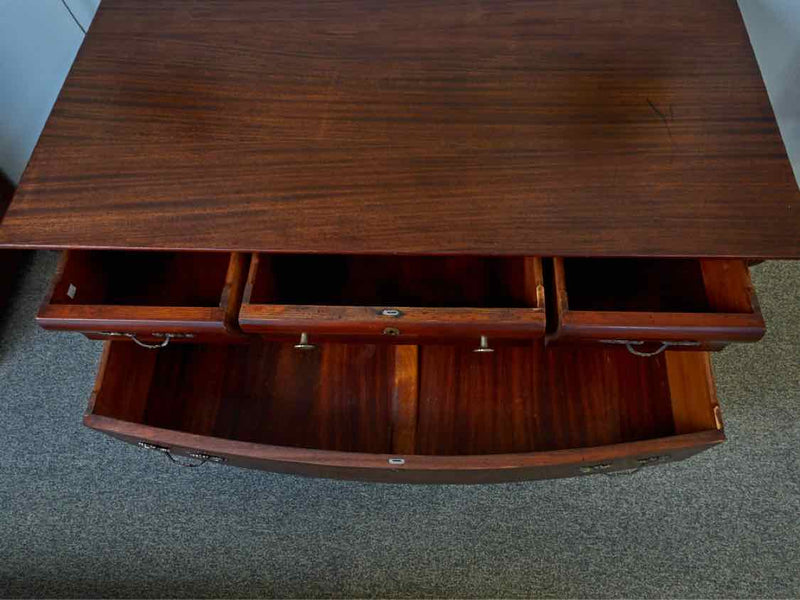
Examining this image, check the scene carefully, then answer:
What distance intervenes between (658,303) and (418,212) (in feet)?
1.19

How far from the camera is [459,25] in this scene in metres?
0.79

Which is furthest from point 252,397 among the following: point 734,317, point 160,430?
point 734,317

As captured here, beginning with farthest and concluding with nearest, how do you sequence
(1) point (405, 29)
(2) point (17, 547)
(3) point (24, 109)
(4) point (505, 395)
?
(3) point (24, 109)
(2) point (17, 547)
(4) point (505, 395)
(1) point (405, 29)

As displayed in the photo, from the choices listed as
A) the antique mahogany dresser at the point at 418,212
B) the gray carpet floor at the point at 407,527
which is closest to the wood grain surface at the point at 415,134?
the antique mahogany dresser at the point at 418,212

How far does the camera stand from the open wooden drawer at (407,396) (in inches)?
34.1

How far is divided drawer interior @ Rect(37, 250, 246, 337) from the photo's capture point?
0.69 metres

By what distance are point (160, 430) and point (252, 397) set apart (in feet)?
0.63

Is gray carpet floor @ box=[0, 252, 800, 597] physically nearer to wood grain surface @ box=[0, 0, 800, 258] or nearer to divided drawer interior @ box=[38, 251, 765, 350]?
divided drawer interior @ box=[38, 251, 765, 350]

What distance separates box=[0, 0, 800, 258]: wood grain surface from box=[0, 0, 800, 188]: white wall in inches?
7.3

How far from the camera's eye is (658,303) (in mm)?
802

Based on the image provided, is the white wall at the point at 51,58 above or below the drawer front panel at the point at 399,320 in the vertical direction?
above

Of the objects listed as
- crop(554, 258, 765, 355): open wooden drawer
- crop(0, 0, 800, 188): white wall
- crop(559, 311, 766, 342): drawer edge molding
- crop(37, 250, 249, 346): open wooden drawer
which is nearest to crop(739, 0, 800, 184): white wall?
crop(0, 0, 800, 188): white wall

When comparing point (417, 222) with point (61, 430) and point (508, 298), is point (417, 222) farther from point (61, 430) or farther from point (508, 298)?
point (61, 430)

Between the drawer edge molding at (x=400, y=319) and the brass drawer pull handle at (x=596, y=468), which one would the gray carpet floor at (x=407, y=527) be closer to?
the brass drawer pull handle at (x=596, y=468)
